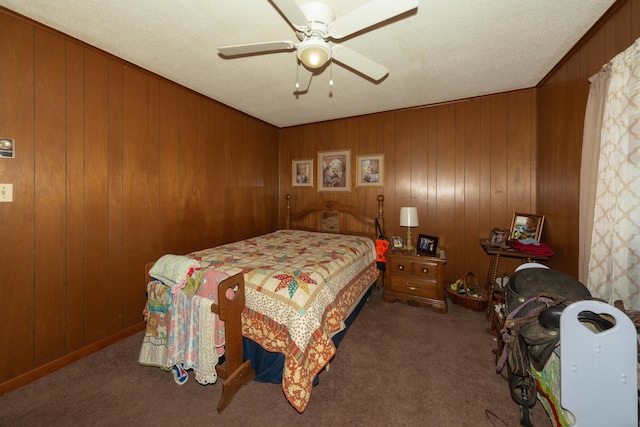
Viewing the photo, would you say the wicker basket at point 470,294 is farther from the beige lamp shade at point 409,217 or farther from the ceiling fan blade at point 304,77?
the ceiling fan blade at point 304,77

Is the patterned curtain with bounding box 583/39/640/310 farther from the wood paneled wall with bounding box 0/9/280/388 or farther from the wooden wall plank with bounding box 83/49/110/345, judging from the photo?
the wooden wall plank with bounding box 83/49/110/345

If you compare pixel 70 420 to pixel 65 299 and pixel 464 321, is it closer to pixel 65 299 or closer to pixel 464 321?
pixel 65 299

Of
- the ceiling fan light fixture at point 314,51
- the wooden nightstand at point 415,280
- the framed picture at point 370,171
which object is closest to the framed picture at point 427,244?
the wooden nightstand at point 415,280

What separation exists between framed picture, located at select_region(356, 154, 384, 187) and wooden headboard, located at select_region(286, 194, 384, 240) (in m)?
0.29

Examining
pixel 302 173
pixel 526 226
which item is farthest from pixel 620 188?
pixel 302 173

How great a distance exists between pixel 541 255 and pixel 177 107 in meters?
4.48

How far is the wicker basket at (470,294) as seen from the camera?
309 centimetres

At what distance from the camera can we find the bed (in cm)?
174

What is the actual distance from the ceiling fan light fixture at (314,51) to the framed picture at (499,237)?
2.90 metres

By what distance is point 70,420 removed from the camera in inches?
64.9

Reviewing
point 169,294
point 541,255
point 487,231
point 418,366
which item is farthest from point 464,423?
point 487,231

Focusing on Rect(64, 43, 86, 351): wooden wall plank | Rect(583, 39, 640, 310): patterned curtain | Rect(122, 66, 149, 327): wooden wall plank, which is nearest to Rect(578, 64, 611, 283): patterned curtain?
Rect(583, 39, 640, 310): patterned curtain

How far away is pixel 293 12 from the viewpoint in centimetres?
144

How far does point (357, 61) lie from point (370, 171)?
240 centimetres
